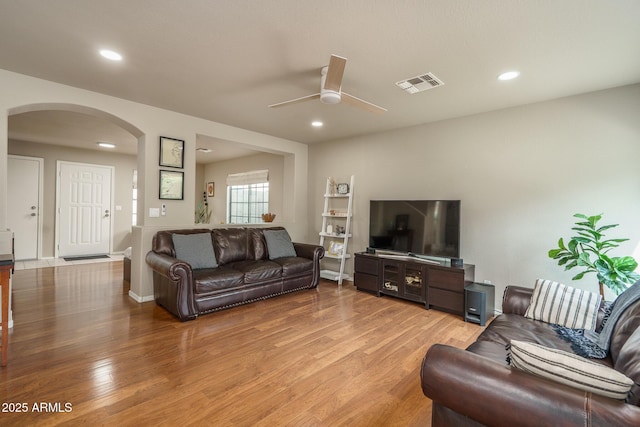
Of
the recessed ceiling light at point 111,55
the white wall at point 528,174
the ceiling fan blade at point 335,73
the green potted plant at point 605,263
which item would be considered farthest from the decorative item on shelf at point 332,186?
the recessed ceiling light at point 111,55

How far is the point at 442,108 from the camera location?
11.9 ft

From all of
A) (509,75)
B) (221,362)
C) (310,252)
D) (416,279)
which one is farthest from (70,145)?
(509,75)

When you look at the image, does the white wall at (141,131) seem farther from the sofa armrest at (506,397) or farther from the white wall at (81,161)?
the white wall at (81,161)

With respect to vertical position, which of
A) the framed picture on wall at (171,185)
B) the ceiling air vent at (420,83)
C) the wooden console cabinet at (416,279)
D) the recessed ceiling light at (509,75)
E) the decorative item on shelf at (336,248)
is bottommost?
the wooden console cabinet at (416,279)

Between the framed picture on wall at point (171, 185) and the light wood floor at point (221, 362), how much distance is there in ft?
4.76

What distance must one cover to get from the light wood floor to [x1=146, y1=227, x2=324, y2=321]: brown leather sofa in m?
0.17

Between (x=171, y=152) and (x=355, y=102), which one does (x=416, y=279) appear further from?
(x=171, y=152)

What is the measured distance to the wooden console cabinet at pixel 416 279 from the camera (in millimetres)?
3510

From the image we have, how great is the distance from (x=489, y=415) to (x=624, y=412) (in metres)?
0.39

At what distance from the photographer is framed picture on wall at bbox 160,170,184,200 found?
12.9ft

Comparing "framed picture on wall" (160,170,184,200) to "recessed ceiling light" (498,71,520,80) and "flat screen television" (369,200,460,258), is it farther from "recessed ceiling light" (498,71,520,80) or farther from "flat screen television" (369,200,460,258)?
"recessed ceiling light" (498,71,520,80)

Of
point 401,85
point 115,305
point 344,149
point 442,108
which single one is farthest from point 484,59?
point 115,305

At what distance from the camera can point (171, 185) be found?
4.01 meters

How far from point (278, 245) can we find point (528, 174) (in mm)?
3426
